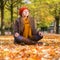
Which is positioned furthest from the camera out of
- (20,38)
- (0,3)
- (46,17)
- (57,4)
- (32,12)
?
(46,17)

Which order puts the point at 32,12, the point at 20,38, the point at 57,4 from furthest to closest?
the point at 32,12, the point at 57,4, the point at 20,38

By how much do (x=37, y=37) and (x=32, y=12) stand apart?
114 feet

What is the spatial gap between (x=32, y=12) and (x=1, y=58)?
3879cm

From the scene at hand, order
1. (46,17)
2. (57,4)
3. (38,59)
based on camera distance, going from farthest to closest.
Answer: (46,17)
(57,4)
(38,59)

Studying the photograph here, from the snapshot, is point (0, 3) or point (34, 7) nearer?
point (0, 3)

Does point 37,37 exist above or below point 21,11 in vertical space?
below

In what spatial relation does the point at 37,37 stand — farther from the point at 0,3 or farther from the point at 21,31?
the point at 0,3

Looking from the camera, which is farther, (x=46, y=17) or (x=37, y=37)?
(x=46, y=17)

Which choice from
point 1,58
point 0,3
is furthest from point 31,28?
point 0,3

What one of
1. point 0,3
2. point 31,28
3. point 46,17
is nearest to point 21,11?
point 31,28

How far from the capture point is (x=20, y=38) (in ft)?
32.2

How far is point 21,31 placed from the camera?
994 centimetres

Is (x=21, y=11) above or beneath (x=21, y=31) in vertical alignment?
above

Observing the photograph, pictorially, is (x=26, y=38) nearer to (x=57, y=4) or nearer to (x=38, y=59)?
(x=38, y=59)
